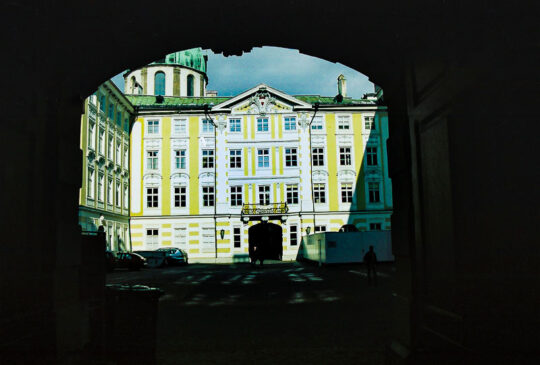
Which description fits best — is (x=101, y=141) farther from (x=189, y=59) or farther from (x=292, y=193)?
(x=189, y=59)

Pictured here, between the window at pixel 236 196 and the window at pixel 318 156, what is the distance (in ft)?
23.9

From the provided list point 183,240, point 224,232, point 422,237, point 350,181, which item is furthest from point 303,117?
point 422,237

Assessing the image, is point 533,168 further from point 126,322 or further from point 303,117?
point 303,117

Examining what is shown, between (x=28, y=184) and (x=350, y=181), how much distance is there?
4188 cm

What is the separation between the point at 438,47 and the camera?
17.5 feet

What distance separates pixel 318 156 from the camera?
1829 inches

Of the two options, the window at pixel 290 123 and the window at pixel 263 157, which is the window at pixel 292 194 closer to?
the window at pixel 263 157

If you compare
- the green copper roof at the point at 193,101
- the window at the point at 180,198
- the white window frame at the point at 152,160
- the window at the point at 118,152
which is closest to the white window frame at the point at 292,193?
the green copper roof at the point at 193,101

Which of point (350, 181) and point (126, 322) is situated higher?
point (350, 181)

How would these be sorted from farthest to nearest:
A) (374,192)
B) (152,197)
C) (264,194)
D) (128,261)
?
(152,197) < (374,192) < (264,194) < (128,261)

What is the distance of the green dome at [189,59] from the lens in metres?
62.5

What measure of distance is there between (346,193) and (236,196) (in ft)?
32.9

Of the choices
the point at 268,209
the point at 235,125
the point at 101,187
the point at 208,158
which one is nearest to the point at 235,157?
the point at 208,158

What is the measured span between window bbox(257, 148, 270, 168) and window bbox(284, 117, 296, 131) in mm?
2840
